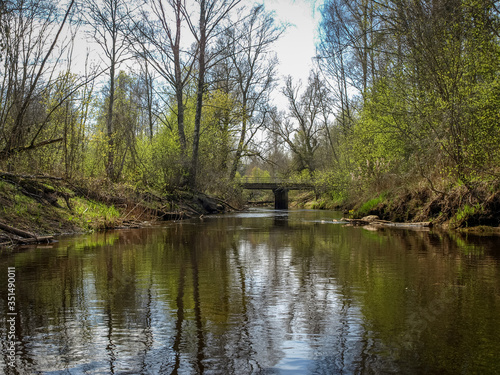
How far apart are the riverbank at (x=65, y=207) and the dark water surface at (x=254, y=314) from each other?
2.74 meters

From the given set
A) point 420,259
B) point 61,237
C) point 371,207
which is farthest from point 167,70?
point 420,259

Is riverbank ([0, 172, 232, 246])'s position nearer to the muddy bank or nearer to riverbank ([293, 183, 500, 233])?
riverbank ([293, 183, 500, 233])

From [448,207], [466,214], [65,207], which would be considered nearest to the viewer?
[466,214]

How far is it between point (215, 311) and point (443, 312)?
191 cm

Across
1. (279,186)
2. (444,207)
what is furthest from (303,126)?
(444,207)

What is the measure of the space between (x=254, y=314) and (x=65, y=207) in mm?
9710

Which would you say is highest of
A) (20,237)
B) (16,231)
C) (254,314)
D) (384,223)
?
(16,231)

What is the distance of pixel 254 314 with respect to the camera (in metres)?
3.66

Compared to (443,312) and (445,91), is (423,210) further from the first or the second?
(443,312)

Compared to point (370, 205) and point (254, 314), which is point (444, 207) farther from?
point (254, 314)

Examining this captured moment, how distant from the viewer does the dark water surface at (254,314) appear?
262cm

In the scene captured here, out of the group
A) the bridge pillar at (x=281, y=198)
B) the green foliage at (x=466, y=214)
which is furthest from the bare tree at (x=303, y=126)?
the green foliage at (x=466, y=214)

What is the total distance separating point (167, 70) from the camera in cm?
2242

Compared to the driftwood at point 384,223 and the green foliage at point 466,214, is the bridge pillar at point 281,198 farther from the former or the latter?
the green foliage at point 466,214
